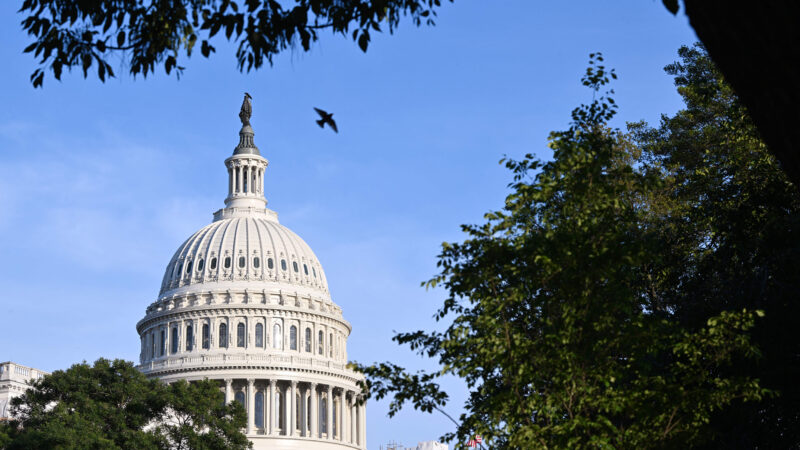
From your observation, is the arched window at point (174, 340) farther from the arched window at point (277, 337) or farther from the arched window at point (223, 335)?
the arched window at point (277, 337)

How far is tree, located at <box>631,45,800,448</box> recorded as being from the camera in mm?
23906

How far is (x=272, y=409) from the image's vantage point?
11731 centimetres

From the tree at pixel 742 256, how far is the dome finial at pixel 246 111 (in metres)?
115

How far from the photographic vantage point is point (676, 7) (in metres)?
7.43

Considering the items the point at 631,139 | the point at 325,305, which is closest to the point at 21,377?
the point at 325,305

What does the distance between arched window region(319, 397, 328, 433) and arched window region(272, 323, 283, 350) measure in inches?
323

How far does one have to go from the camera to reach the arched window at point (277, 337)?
121250mm

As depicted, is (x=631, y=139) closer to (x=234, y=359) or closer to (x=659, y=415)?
(x=659, y=415)

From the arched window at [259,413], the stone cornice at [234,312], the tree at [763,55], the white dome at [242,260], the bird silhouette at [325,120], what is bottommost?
the tree at [763,55]

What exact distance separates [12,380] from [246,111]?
69.0m

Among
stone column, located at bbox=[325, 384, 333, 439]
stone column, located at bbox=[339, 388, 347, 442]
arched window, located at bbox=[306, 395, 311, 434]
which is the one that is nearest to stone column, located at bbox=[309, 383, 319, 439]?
arched window, located at bbox=[306, 395, 311, 434]

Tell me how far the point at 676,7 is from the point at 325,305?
12128 cm

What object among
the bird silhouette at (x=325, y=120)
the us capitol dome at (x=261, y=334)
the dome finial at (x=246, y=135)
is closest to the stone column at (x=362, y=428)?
the us capitol dome at (x=261, y=334)

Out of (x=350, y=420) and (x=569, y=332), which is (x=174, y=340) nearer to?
(x=350, y=420)
